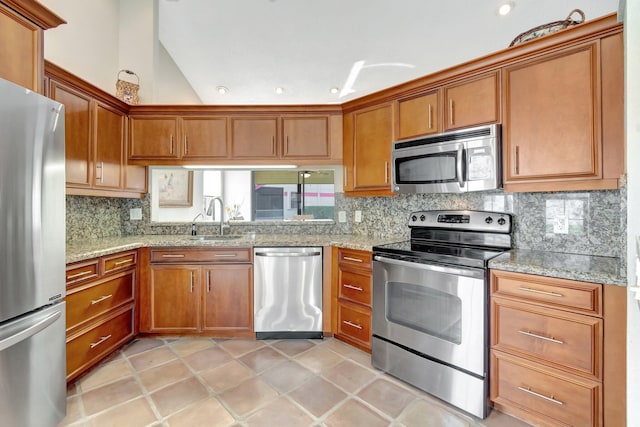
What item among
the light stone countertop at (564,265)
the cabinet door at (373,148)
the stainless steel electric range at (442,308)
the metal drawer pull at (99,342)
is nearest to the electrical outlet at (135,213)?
the metal drawer pull at (99,342)

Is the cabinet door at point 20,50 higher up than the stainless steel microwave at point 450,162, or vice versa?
the cabinet door at point 20,50

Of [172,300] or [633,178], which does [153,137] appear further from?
[633,178]

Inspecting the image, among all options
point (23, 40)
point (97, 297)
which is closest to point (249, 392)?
point (97, 297)

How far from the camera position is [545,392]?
1.50 m

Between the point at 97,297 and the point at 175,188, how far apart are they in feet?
5.39

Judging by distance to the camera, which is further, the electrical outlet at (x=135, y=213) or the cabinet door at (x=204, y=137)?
the electrical outlet at (x=135, y=213)

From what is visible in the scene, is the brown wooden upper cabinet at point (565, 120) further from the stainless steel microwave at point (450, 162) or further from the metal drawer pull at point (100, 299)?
the metal drawer pull at point (100, 299)

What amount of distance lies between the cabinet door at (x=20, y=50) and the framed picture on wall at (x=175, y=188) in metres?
1.83

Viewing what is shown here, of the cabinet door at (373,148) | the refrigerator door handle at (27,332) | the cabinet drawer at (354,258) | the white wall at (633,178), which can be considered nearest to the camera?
the white wall at (633,178)

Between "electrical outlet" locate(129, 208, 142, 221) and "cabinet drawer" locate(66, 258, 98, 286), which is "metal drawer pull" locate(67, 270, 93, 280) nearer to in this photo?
"cabinet drawer" locate(66, 258, 98, 286)

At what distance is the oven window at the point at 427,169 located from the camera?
2.11 metres

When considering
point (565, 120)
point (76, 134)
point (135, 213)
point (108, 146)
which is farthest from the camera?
point (135, 213)

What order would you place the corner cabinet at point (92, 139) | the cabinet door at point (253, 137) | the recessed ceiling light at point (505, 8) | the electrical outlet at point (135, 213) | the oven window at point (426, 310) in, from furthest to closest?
the electrical outlet at point (135, 213)
the cabinet door at point (253, 137)
the recessed ceiling light at point (505, 8)
the corner cabinet at point (92, 139)
the oven window at point (426, 310)

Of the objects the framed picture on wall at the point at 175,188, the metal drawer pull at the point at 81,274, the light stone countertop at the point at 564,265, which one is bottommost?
the metal drawer pull at the point at 81,274
